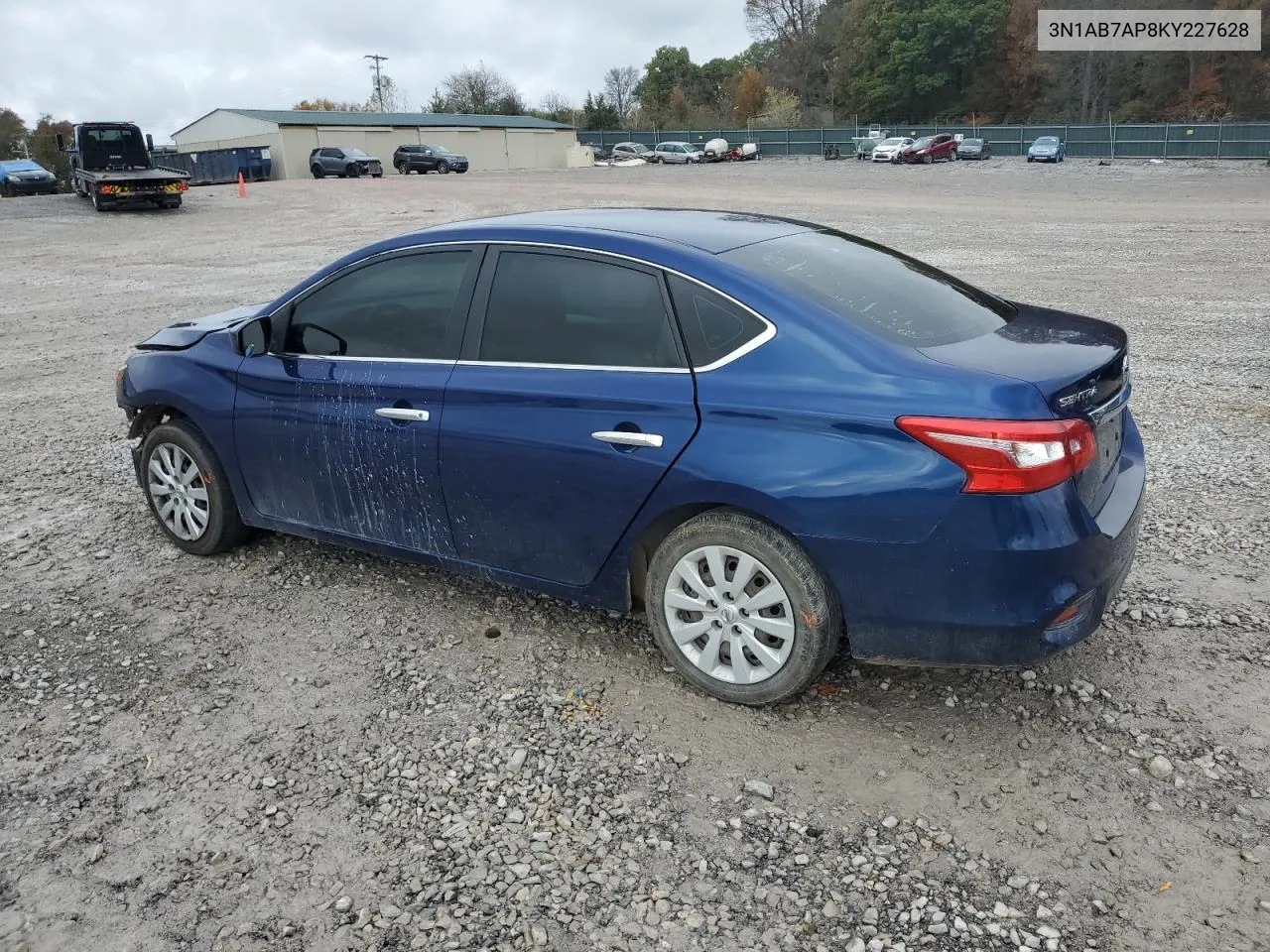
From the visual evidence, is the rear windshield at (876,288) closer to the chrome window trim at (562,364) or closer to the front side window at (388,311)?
the chrome window trim at (562,364)

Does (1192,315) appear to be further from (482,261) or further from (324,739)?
(324,739)

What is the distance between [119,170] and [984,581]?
32578 millimetres

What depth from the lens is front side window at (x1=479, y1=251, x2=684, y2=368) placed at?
358cm

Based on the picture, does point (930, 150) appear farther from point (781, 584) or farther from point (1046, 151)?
point (781, 584)

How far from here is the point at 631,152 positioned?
68000 millimetres

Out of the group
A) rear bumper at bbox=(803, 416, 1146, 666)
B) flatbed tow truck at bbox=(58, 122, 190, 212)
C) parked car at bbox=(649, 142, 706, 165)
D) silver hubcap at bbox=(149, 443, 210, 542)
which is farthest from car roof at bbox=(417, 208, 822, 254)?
parked car at bbox=(649, 142, 706, 165)

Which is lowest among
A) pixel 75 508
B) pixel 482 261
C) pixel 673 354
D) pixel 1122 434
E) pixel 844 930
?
pixel 844 930

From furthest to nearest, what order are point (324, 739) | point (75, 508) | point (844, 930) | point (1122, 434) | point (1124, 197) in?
1. point (1124, 197)
2. point (75, 508)
3. point (1122, 434)
4. point (324, 739)
5. point (844, 930)

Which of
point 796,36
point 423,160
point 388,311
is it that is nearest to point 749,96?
point 796,36

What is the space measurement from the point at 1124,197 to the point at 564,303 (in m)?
28.9

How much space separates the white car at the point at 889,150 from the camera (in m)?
54.2

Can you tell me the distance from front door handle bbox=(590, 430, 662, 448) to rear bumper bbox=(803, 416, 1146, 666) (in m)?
0.61

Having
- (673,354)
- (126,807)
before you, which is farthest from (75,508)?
(673,354)

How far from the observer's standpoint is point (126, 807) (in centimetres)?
315
